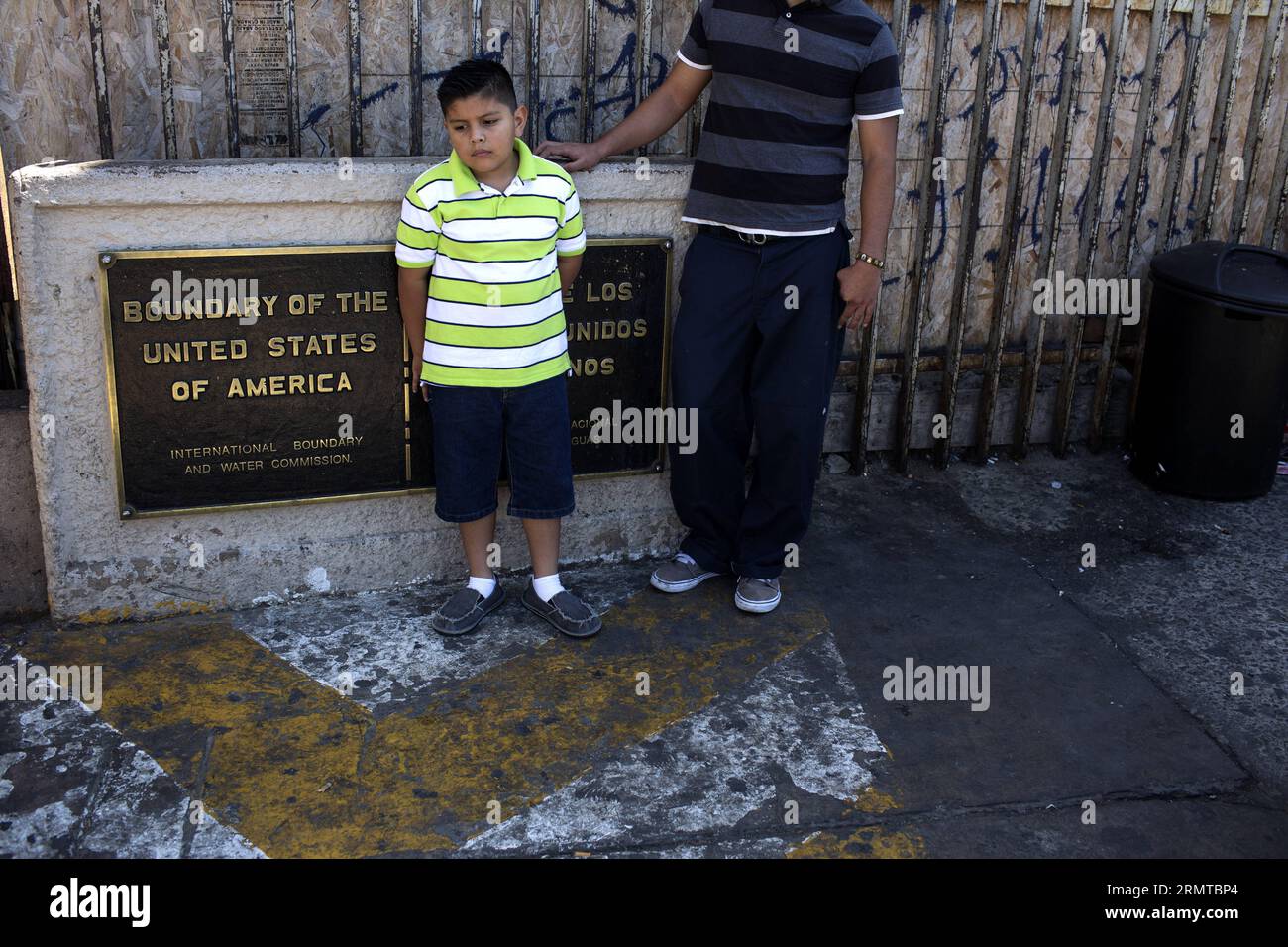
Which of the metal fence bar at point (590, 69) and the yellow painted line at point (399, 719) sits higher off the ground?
the metal fence bar at point (590, 69)

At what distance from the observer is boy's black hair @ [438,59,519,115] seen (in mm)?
3885

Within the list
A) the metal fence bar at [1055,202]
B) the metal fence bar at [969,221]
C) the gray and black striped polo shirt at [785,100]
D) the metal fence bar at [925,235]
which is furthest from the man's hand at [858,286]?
the metal fence bar at [1055,202]

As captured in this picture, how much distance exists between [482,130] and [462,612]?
1.65 meters

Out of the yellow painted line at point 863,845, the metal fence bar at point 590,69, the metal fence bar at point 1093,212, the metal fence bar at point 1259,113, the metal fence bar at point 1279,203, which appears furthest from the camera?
the metal fence bar at point 1279,203

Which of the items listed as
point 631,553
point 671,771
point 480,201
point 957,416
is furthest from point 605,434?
point 957,416

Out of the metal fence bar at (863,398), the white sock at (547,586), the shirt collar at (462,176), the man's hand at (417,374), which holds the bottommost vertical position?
the white sock at (547,586)

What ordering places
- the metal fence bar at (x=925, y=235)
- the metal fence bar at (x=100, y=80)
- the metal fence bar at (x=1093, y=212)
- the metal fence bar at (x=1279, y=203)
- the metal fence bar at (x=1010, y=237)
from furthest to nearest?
the metal fence bar at (x=1279, y=203)
the metal fence bar at (x=1093, y=212)
the metal fence bar at (x=1010, y=237)
the metal fence bar at (x=925, y=235)
the metal fence bar at (x=100, y=80)

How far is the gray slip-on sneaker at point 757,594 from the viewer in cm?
468

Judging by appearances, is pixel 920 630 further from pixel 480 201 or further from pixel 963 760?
pixel 480 201

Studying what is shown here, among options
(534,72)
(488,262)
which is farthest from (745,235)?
(534,72)

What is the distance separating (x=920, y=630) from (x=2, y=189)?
144 inches

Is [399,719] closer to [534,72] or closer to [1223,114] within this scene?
[534,72]

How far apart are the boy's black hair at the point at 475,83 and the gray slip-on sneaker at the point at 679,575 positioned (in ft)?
5.99

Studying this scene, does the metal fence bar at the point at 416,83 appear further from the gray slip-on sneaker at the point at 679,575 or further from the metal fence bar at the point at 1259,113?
the metal fence bar at the point at 1259,113
